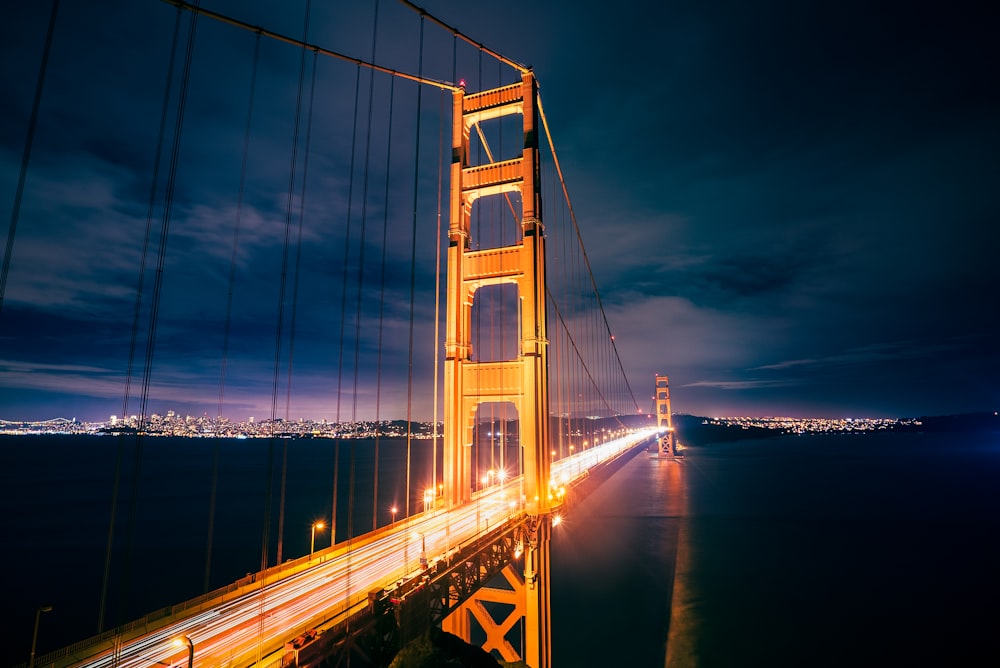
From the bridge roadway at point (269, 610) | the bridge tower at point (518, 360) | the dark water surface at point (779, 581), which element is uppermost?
the bridge tower at point (518, 360)

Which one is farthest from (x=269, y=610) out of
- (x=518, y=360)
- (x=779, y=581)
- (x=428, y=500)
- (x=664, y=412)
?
(x=664, y=412)

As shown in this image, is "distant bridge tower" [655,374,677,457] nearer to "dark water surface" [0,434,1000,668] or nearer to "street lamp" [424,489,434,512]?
"dark water surface" [0,434,1000,668]

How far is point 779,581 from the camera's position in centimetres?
3947

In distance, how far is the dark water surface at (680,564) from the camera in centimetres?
2938

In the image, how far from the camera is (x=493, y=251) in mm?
21656

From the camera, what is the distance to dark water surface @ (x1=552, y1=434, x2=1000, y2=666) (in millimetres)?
28688

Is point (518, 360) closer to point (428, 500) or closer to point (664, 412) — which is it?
point (428, 500)

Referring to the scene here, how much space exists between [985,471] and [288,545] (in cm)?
15718

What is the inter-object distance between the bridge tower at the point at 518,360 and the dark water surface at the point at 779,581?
1229 centimetres

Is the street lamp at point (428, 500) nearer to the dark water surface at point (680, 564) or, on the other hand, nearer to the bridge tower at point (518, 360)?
the bridge tower at point (518, 360)

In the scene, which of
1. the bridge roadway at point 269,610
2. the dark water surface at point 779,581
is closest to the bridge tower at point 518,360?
the bridge roadway at point 269,610

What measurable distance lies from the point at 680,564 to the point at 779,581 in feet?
25.3

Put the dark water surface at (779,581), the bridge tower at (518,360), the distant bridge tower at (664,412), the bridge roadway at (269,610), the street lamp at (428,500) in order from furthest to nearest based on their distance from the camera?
the distant bridge tower at (664,412) < the dark water surface at (779,581) < the street lamp at (428,500) < the bridge tower at (518,360) < the bridge roadway at (269,610)

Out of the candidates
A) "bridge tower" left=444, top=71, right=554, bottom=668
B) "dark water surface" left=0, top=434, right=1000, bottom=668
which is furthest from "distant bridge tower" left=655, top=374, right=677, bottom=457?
"bridge tower" left=444, top=71, right=554, bottom=668
